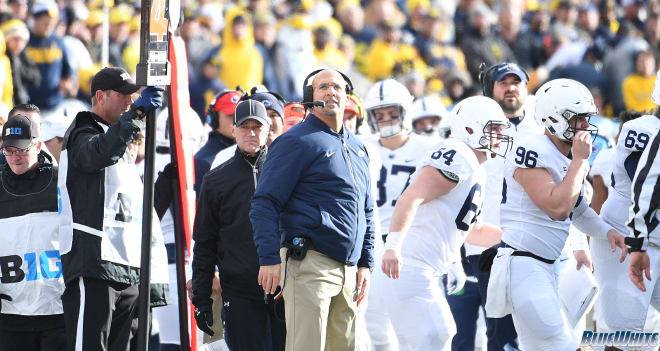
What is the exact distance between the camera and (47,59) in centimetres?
1281

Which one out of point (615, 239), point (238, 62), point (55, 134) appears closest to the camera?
point (615, 239)

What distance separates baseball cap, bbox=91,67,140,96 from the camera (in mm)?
6059

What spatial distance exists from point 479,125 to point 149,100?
2515 millimetres

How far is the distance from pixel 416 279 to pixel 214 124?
2229 mm

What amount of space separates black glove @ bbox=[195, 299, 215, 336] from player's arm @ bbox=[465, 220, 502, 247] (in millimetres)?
1824

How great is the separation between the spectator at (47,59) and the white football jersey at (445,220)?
7060 mm

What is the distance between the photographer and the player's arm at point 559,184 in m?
6.11

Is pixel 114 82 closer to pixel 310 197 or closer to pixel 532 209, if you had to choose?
pixel 310 197

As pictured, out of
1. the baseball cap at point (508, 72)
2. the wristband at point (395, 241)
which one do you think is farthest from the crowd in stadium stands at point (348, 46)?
the wristband at point (395, 241)

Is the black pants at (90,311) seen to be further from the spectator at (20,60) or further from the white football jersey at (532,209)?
the spectator at (20,60)

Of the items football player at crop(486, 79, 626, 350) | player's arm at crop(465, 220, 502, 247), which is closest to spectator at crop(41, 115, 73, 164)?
player's arm at crop(465, 220, 502, 247)

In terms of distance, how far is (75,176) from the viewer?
19.4 ft

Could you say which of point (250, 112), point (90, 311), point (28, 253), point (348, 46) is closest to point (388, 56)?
point (348, 46)

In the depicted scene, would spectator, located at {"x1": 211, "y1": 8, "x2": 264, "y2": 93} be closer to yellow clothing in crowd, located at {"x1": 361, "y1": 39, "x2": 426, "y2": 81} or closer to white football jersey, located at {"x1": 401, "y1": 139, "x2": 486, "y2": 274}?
yellow clothing in crowd, located at {"x1": 361, "y1": 39, "x2": 426, "y2": 81}
